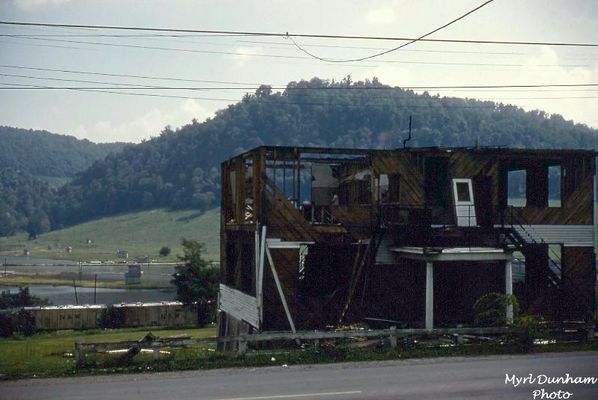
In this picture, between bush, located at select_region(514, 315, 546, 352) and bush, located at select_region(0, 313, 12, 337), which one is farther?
bush, located at select_region(0, 313, 12, 337)

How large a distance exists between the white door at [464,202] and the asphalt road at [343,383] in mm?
11070

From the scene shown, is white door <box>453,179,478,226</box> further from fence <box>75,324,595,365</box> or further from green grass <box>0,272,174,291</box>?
green grass <box>0,272,174,291</box>

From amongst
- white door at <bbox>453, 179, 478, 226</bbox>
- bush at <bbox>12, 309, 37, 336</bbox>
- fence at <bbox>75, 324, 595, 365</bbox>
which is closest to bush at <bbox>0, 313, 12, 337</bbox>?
bush at <bbox>12, 309, 37, 336</bbox>

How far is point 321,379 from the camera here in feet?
64.4

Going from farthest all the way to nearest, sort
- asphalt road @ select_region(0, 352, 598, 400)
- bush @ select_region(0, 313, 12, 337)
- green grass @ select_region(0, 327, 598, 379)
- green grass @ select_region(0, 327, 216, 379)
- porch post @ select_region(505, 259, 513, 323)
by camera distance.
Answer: bush @ select_region(0, 313, 12, 337) < green grass @ select_region(0, 327, 216, 379) < porch post @ select_region(505, 259, 513, 323) < green grass @ select_region(0, 327, 598, 379) < asphalt road @ select_region(0, 352, 598, 400)

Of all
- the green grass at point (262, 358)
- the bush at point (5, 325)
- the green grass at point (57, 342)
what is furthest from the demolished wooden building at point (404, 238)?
the bush at point (5, 325)

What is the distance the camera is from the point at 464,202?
33188 mm

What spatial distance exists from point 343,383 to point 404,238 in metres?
13.5

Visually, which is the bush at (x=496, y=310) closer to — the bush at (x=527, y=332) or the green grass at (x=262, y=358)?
the bush at (x=527, y=332)

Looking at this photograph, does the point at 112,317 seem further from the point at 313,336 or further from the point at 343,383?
A: the point at 343,383

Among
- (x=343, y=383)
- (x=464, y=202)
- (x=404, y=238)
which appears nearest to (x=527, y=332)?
(x=404, y=238)

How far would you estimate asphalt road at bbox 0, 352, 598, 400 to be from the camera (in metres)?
17.4

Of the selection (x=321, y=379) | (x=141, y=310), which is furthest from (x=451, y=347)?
(x=141, y=310)

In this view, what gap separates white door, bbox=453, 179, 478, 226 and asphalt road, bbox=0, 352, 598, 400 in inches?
436
